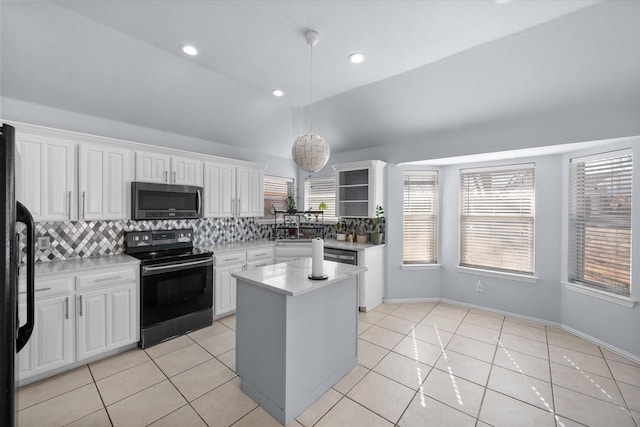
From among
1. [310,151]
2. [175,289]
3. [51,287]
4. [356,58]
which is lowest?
[175,289]

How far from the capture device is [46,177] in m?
2.64

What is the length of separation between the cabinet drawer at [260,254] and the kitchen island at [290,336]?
1.65 m

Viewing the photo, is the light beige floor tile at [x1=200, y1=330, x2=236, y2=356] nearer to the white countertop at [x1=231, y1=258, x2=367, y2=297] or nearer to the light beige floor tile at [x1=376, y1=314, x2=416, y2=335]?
the white countertop at [x1=231, y1=258, x2=367, y2=297]

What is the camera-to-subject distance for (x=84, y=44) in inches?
98.0

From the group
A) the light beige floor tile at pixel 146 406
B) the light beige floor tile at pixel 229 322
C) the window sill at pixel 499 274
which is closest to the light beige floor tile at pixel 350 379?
the light beige floor tile at pixel 146 406

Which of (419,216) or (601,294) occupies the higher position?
(419,216)

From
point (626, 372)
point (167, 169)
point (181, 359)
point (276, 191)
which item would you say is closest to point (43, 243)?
point (167, 169)

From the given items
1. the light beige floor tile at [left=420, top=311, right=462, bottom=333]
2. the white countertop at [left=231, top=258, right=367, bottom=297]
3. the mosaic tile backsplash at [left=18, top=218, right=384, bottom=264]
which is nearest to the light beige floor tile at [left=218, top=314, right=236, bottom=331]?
the mosaic tile backsplash at [left=18, top=218, right=384, bottom=264]

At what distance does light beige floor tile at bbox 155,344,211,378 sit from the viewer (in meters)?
2.67

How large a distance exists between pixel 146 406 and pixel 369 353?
207cm

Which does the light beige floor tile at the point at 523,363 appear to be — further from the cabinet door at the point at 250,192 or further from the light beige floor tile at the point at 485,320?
the cabinet door at the point at 250,192

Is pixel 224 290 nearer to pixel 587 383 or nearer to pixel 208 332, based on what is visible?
pixel 208 332

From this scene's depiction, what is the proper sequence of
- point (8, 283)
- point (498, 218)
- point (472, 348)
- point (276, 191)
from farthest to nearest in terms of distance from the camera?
point (276, 191), point (498, 218), point (472, 348), point (8, 283)

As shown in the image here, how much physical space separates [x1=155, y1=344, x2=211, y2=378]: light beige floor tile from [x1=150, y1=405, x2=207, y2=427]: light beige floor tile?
0.54m
